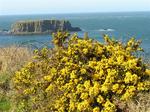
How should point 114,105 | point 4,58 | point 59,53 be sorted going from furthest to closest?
point 4,58, point 59,53, point 114,105

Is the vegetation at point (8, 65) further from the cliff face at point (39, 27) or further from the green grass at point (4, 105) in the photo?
the cliff face at point (39, 27)

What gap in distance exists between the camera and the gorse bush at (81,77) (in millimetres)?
10852

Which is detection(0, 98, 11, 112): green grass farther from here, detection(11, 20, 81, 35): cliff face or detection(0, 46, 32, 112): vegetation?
detection(11, 20, 81, 35): cliff face

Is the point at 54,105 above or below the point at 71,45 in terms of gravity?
below

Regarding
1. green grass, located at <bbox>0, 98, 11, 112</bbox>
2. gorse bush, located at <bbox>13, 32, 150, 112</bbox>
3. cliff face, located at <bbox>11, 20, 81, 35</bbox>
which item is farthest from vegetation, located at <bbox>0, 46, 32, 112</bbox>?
cliff face, located at <bbox>11, 20, 81, 35</bbox>

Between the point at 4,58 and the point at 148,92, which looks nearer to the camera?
the point at 148,92

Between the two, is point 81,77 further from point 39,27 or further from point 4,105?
point 39,27

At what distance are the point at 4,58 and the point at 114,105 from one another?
319 inches

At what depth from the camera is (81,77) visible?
37.4 feet

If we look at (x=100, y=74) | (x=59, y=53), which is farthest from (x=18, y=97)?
(x=100, y=74)

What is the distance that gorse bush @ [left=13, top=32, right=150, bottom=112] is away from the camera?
35.6ft

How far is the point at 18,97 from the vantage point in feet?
43.2

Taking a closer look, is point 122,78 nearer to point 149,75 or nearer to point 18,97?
point 149,75

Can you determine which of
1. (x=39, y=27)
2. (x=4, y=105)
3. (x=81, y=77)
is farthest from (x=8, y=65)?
(x=39, y=27)
